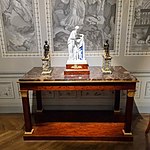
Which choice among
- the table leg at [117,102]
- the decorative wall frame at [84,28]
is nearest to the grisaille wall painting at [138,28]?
the decorative wall frame at [84,28]

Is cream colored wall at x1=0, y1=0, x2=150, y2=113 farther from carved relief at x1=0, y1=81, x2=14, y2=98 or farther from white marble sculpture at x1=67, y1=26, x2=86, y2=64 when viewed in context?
white marble sculpture at x1=67, y1=26, x2=86, y2=64

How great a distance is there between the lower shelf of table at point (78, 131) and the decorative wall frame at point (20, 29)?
1.00m

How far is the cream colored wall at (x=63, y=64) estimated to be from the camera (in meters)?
2.42

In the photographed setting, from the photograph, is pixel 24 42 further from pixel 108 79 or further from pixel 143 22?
pixel 143 22

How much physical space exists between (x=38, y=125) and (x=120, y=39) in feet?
5.10

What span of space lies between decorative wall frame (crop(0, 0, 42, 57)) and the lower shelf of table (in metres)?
1.00

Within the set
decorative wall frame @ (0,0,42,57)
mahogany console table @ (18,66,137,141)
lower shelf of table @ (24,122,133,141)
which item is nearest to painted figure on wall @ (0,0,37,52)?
decorative wall frame @ (0,0,42,57)

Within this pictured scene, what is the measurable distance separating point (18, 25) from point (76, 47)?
887 mm

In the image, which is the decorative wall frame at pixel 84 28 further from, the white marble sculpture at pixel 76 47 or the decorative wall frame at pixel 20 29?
the white marble sculpture at pixel 76 47

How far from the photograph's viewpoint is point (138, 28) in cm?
231

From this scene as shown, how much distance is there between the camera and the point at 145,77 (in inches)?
98.3

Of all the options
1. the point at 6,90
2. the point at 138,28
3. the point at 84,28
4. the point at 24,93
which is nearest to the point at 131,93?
the point at 138,28

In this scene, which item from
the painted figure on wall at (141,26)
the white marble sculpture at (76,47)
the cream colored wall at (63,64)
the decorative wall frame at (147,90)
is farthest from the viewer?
the decorative wall frame at (147,90)

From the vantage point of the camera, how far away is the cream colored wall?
95.4 inches
